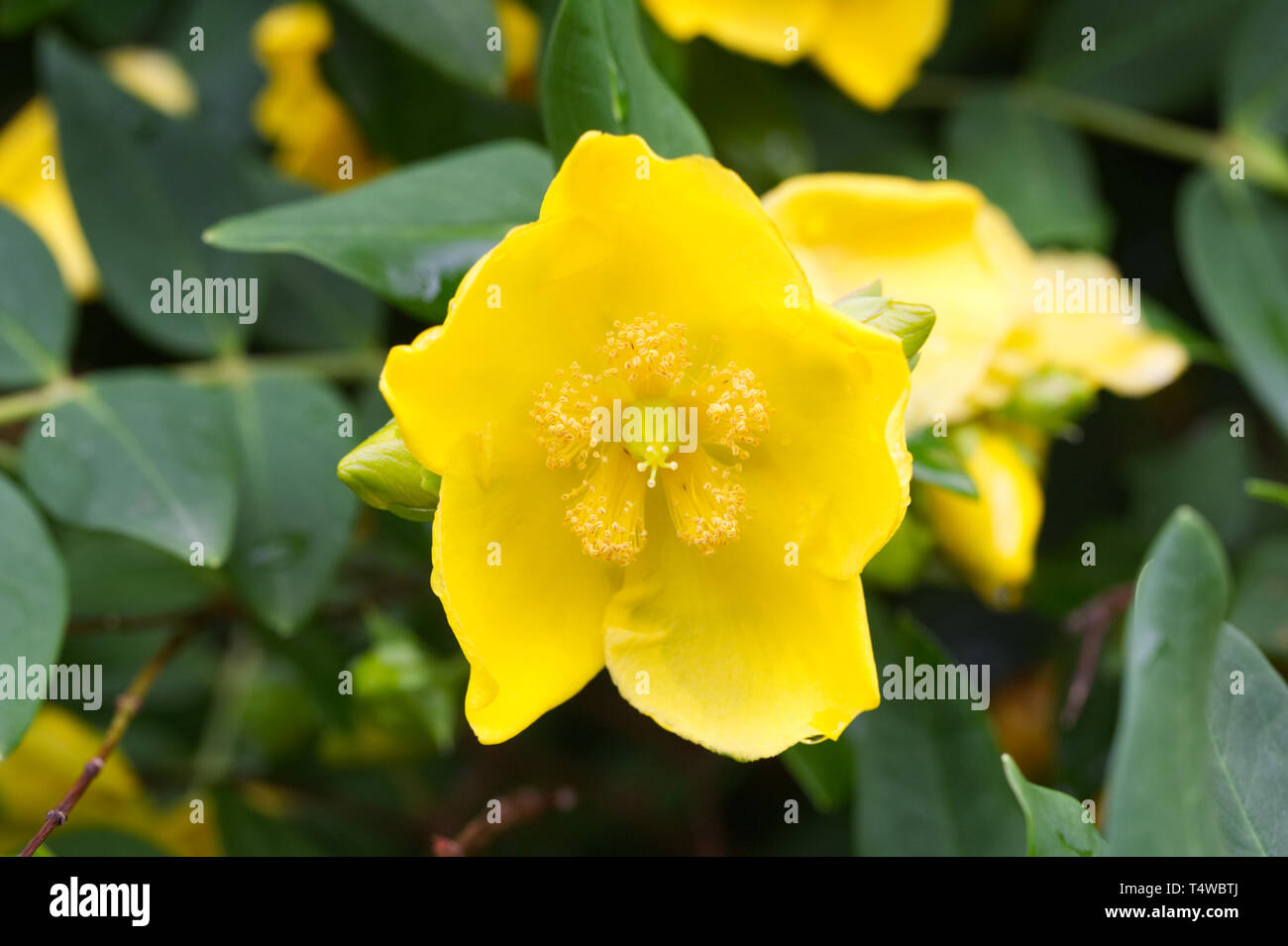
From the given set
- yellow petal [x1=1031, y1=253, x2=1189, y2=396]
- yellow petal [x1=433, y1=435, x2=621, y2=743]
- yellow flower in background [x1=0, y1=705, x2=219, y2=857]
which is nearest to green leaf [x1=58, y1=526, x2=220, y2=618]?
yellow flower in background [x1=0, y1=705, x2=219, y2=857]

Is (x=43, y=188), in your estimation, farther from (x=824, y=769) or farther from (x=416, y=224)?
(x=824, y=769)

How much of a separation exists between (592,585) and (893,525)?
23cm

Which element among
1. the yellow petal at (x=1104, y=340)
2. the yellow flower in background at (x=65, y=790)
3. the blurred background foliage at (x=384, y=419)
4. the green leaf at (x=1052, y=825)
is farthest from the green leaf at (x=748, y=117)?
the yellow flower in background at (x=65, y=790)

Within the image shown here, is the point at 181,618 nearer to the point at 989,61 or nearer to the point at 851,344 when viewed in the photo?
the point at 851,344

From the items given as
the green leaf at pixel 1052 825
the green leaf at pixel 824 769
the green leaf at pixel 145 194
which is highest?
the green leaf at pixel 145 194

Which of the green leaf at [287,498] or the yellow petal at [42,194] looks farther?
the yellow petal at [42,194]

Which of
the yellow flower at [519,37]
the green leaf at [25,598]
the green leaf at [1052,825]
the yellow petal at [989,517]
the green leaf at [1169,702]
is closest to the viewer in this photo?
the green leaf at [1169,702]

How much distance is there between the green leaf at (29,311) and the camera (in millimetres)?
1034

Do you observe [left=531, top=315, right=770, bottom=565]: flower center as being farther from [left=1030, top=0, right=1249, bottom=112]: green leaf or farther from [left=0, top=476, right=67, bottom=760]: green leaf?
[left=1030, top=0, right=1249, bottom=112]: green leaf

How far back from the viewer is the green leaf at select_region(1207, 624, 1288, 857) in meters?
0.68

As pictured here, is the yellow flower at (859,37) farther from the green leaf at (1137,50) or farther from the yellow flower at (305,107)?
the yellow flower at (305,107)

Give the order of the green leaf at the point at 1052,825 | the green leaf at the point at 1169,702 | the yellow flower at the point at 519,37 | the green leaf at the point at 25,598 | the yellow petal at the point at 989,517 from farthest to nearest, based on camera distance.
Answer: the yellow flower at the point at 519,37, the yellow petal at the point at 989,517, the green leaf at the point at 25,598, the green leaf at the point at 1052,825, the green leaf at the point at 1169,702

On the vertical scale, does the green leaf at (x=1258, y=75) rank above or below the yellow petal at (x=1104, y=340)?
above
